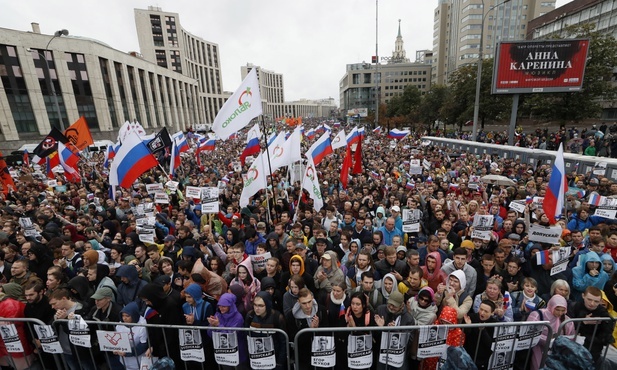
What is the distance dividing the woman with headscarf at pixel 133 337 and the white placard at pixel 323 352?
6.42ft

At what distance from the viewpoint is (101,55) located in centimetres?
4206

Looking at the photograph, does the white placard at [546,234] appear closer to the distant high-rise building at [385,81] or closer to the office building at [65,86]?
the office building at [65,86]

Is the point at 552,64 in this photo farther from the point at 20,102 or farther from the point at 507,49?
the point at 20,102

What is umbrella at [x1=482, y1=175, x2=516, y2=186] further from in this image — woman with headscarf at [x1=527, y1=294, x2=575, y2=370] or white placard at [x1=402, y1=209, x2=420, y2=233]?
woman with headscarf at [x1=527, y1=294, x2=575, y2=370]

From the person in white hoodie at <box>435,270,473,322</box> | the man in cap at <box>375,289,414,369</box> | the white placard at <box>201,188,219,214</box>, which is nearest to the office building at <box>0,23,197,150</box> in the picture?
the white placard at <box>201,188,219,214</box>

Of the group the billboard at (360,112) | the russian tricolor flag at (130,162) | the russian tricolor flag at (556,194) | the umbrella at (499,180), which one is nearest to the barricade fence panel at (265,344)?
the russian tricolor flag at (556,194)

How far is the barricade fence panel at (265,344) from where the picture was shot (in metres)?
3.34

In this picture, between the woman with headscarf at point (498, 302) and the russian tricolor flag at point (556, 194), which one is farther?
the russian tricolor flag at point (556, 194)

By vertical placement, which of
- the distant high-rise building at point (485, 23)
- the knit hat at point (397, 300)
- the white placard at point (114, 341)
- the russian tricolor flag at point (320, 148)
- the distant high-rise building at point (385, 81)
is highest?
the distant high-rise building at point (485, 23)

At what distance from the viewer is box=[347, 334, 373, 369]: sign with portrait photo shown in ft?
11.0

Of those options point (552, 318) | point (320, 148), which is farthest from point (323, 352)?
point (320, 148)

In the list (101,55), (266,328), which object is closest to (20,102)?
(101,55)

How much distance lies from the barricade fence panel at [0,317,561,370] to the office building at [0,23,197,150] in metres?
27.7

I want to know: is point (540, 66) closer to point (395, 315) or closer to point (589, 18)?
point (395, 315)
